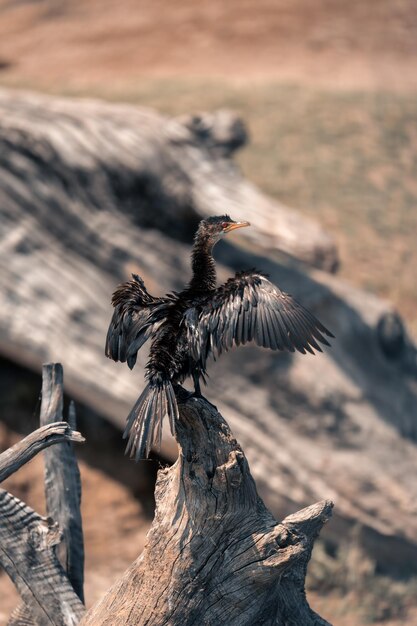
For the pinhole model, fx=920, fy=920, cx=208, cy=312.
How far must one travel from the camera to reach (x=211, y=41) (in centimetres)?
2173

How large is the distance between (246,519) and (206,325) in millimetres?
913

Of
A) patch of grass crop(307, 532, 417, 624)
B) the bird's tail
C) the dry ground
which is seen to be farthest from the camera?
the dry ground

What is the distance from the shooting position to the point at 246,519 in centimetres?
405

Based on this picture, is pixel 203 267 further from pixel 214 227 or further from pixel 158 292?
pixel 158 292

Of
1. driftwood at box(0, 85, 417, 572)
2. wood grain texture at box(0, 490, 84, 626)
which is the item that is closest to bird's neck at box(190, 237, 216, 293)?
wood grain texture at box(0, 490, 84, 626)

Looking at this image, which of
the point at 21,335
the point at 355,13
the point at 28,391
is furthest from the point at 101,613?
the point at 355,13

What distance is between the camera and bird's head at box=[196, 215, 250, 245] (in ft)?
16.2

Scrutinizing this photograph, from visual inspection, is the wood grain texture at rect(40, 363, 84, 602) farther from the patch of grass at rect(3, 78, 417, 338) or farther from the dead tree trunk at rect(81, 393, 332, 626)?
the patch of grass at rect(3, 78, 417, 338)

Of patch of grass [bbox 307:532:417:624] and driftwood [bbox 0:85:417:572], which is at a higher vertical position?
driftwood [bbox 0:85:417:572]

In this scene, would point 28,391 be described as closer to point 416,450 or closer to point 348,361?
point 348,361

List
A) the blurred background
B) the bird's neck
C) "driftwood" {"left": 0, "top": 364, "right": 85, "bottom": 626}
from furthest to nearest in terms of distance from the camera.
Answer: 1. the blurred background
2. the bird's neck
3. "driftwood" {"left": 0, "top": 364, "right": 85, "bottom": 626}

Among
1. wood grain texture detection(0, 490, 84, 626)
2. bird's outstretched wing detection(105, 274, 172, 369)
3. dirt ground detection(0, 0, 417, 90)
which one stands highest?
dirt ground detection(0, 0, 417, 90)

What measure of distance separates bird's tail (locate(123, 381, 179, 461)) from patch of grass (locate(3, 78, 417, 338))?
957 cm

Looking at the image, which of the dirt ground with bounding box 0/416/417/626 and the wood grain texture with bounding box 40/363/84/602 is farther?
the dirt ground with bounding box 0/416/417/626
